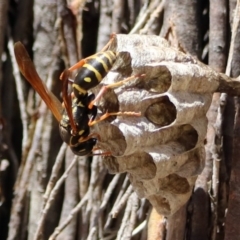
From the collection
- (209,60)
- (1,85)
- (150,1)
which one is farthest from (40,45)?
(209,60)

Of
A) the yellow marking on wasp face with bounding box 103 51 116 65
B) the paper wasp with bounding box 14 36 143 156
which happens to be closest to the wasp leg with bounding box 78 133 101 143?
the paper wasp with bounding box 14 36 143 156

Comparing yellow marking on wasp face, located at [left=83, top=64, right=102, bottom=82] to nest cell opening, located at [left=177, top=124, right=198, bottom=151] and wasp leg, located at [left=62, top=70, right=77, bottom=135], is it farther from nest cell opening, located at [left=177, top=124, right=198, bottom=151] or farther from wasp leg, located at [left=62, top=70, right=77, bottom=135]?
nest cell opening, located at [left=177, top=124, right=198, bottom=151]

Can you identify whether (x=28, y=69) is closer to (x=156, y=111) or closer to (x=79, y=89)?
(x=79, y=89)

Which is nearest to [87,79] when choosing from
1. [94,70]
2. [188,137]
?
[94,70]

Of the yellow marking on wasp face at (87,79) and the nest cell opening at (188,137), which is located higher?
the yellow marking on wasp face at (87,79)

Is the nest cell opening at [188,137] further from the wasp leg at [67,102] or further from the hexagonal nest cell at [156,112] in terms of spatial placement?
the wasp leg at [67,102]

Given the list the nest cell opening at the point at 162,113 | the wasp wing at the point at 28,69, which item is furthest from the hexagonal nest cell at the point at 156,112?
the wasp wing at the point at 28,69
